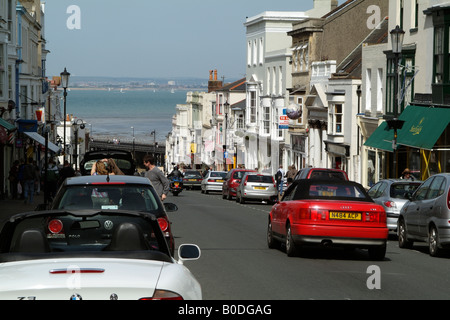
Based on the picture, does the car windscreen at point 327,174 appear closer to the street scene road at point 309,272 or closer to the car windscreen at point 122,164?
the car windscreen at point 122,164

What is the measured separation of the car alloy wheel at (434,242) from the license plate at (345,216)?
229 centimetres

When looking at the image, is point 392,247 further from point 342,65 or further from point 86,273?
point 342,65

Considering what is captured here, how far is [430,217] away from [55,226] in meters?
9.95

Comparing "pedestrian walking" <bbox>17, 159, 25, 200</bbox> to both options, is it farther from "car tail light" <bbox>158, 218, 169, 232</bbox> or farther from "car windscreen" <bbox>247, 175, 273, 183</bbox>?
"car tail light" <bbox>158, 218, 169, 232</bbox>

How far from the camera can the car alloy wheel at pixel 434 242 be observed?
669 inches

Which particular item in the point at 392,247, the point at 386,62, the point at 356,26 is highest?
the point at 356,26

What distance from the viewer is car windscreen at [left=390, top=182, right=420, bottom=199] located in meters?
21.6

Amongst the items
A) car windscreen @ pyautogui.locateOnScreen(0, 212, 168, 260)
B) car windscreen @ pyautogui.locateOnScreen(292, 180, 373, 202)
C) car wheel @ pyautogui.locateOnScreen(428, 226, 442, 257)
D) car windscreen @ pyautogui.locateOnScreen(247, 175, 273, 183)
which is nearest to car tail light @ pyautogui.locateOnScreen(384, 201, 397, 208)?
car wheel @ pyautogui.locateOnScreen(428, 226, 442, 257)

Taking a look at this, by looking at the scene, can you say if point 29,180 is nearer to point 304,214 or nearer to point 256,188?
point 256,188

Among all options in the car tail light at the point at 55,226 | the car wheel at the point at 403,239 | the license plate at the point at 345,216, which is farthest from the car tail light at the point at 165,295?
the car wheel at the point at 403,239

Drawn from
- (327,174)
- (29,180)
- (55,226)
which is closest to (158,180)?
(55,226)
